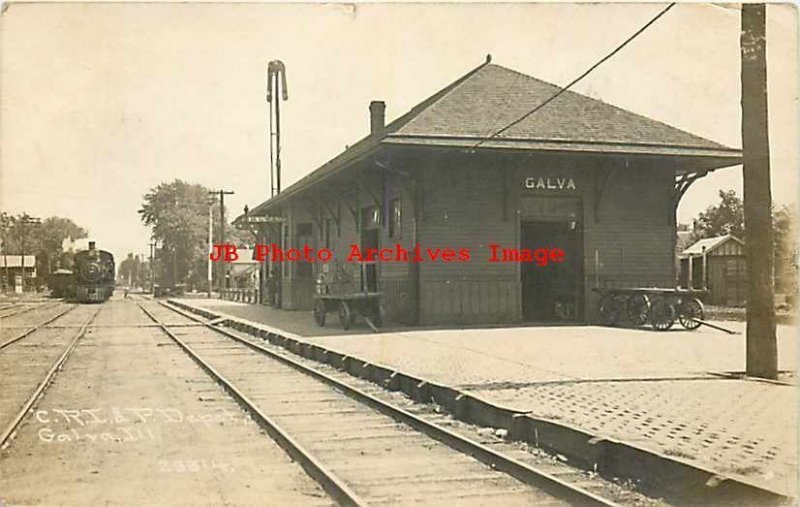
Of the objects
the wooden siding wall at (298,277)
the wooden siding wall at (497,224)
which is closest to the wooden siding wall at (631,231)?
the wooden siding wall at (497,224)

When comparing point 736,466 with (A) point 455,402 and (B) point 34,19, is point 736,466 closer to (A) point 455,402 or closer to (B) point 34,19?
(A) point 455,402

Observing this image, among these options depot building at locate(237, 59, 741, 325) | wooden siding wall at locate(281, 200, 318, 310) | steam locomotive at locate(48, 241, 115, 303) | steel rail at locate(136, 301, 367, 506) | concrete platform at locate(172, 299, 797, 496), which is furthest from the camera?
steam locomotive at locate(48, 241, 115, 303)

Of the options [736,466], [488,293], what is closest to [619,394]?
[736,466]

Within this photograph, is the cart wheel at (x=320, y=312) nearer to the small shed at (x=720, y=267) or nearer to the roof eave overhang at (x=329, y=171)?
the roof eave overhang at (x=329, y=171)

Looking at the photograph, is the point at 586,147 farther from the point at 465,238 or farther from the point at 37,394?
the point at 37,394

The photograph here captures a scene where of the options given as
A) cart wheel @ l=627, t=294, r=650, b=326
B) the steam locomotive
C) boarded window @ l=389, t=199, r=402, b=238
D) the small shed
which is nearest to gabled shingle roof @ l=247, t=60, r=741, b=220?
boarded window @ l=389, t=199, r=402, b=238

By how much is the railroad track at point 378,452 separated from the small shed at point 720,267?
15520mm

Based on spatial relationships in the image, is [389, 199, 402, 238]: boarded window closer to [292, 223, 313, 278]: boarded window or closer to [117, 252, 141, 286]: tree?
[292, 223, 313, 278]: boarded window

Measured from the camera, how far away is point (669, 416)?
714 cm

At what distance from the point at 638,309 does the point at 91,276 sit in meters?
32.6

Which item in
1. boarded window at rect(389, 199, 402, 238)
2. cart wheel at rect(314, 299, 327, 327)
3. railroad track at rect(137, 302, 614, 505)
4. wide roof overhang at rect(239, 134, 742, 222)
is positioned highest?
wide roof overhang at rect(239, 134, 742, 222)

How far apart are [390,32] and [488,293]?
34.7 feet

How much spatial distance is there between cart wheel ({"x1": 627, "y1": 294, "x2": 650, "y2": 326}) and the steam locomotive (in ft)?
95.6

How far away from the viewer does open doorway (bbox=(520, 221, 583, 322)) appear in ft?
60.4
